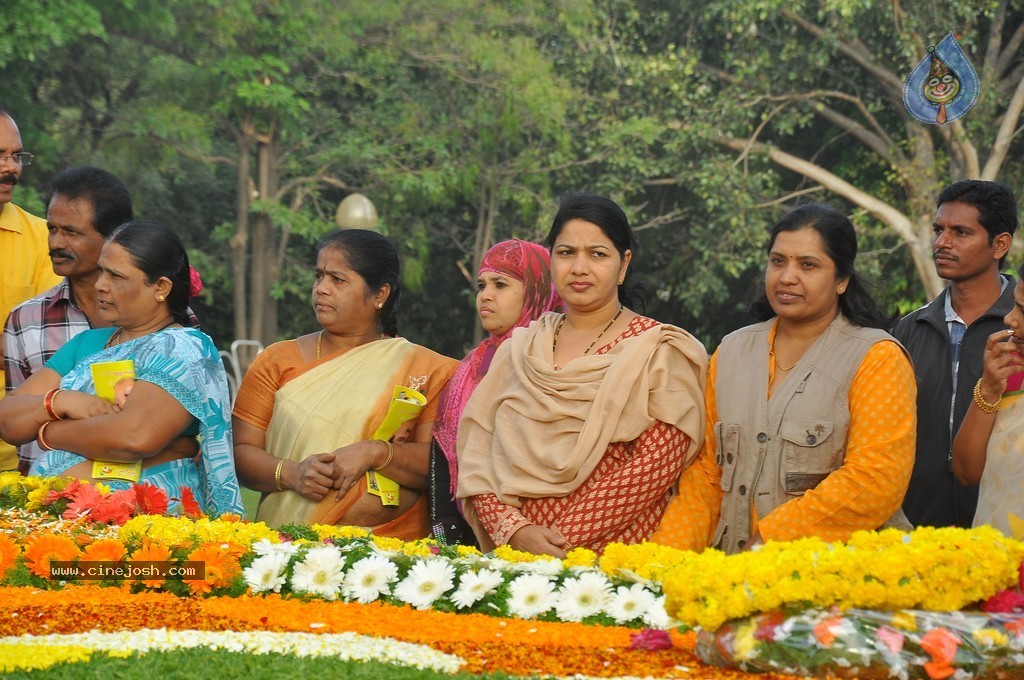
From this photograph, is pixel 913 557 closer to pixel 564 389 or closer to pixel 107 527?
pixel 564 389

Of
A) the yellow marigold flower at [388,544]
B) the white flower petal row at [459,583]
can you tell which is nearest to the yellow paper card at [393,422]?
the yellow marigold flower at [388,544]

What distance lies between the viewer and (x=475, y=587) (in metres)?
3.93

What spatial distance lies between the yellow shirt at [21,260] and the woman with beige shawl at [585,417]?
2423mm

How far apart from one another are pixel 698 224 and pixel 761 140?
2073mm

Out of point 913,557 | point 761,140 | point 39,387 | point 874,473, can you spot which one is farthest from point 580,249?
point 761,140

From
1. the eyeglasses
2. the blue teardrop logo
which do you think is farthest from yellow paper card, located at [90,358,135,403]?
the blue teardrop logo

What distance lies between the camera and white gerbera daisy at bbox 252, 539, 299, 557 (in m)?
4.19

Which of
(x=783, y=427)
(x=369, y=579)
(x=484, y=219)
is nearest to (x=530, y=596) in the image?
(x=369, y=579)

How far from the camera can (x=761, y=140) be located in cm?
2009

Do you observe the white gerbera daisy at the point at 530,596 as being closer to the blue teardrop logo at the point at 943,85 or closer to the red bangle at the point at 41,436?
the red bangle at the point at 41,436

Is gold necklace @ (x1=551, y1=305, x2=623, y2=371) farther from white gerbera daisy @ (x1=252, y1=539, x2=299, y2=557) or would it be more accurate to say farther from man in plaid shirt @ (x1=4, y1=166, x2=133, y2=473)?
man in plaid shirt @ (x1=4, y1=166, x2=133, y2=473)

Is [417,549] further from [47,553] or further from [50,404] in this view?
[50,404]

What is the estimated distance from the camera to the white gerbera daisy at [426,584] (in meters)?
3.98

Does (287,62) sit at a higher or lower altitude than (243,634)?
Answer: higher
